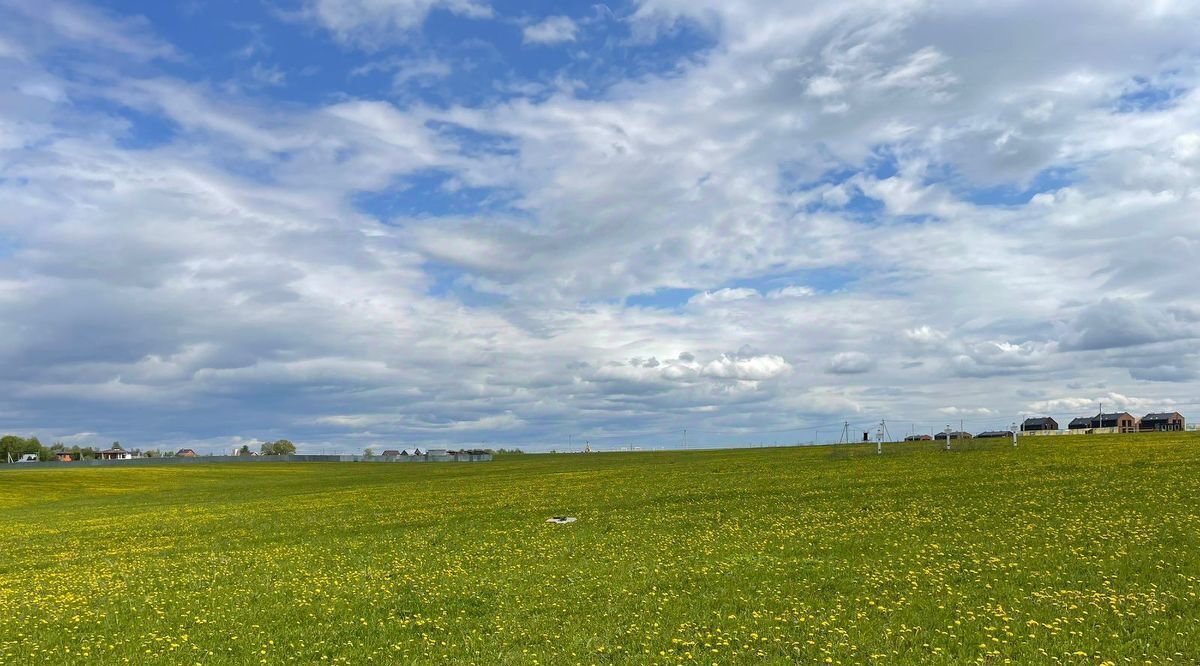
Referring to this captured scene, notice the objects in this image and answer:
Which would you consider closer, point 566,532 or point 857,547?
point 857,547

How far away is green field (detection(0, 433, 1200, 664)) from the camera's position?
16.8 meters

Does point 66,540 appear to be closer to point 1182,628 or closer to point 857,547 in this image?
point 857,547

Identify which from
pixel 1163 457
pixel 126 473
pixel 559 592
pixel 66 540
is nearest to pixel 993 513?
pixel 559 592

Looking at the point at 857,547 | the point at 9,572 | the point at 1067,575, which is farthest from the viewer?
the point at 9,572

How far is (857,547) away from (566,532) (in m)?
14.2

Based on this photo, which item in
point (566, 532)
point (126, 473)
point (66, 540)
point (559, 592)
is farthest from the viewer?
point (126, 473)

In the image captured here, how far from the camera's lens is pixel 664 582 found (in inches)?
920

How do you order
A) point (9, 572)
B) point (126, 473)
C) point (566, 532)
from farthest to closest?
1. point (126, 473)
2. point (566, 532)
3. point (9, 572)

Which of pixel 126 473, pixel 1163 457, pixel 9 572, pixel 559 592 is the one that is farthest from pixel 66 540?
pixel 126 473

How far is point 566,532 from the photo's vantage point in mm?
36469

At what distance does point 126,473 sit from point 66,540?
116 meters

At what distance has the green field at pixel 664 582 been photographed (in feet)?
55.1

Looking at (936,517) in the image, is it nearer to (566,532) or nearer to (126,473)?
(566,532)

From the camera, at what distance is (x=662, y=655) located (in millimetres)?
15906
